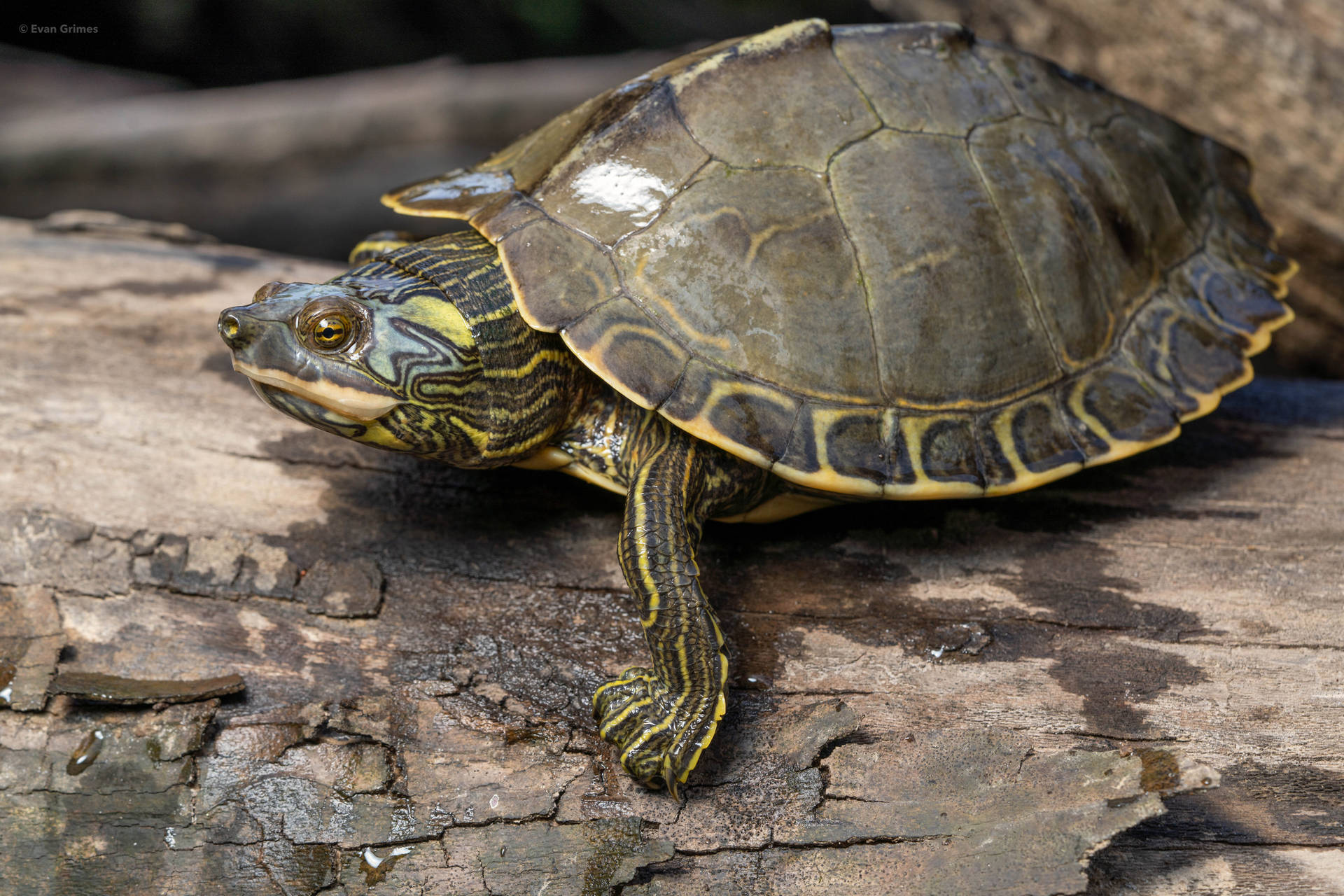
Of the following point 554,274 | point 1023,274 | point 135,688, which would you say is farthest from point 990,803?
point 135,688

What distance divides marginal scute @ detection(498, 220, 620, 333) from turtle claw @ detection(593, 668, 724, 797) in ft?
3.76

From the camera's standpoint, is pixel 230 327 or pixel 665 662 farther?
pixel 665 662

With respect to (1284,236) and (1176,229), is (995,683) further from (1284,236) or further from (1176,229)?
(1284,236)

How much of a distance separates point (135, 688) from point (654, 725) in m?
1.55

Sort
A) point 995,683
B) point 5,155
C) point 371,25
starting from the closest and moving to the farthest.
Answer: point 995,683 < point 5,155 < point 371,25

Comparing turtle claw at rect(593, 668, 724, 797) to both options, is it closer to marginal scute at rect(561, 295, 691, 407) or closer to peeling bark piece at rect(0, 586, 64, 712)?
marginal scute at rect(561, 295, 691, 407)

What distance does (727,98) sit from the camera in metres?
3.28

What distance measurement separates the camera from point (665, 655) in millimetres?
2740

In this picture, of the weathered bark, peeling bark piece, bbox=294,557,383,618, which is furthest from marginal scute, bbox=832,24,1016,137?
the weathered bark

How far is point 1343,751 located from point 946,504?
140cm

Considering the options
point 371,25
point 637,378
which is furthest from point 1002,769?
point 371,25

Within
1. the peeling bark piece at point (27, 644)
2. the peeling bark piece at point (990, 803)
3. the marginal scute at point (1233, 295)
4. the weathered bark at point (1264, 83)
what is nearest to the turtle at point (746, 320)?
the marginal scute at point (1233, 295)

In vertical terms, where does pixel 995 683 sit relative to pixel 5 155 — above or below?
above

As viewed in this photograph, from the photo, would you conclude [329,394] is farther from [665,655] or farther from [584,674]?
[665,655]
